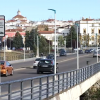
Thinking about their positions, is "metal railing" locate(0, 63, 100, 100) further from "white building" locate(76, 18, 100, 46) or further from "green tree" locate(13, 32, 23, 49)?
"white building" locate(76, 18, 100, 46)

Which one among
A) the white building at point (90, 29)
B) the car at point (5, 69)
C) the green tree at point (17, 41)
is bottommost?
the car at point (5, 69)

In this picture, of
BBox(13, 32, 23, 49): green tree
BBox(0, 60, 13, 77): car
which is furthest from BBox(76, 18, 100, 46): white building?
BBox(0, 60, 13, 77): car

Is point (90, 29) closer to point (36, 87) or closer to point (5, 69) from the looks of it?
point (5, 69)

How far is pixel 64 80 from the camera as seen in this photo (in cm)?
2061

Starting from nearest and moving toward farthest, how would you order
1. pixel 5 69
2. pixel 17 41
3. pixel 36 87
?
pixel 36 87 → pixel 5 69 → pixel 17 41

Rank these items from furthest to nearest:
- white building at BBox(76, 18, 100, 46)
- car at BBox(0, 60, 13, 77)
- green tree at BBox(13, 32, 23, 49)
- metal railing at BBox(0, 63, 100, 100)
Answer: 1. white building at BBox(76, 18, 100, 46)
2. green tree at BBox(13, 32, 23, 49)
3. car at BBox(0, 60, 13, 77)
4. metal railing at BBox(0, 63, 100, 100)

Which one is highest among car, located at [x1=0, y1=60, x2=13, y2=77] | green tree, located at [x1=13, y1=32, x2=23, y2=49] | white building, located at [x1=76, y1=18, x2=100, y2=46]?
white building, located at [x1=76, y1=18, x2=100, y2=46]

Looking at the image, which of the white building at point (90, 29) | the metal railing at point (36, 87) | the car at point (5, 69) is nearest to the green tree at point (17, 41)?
the white building at point (90, 29)

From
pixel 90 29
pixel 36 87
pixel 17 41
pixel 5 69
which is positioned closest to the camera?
pixel 36 87

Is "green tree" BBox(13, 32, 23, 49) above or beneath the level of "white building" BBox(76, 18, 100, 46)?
beneath

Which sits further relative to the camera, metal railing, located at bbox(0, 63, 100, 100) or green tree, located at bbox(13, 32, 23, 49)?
green tree, located at bbox(13, 32, 23, 49)

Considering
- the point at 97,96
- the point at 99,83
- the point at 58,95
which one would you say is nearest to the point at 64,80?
the point at 58,95

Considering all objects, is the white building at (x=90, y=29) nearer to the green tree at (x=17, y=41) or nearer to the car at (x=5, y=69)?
the green tree at (x=17, y=41)

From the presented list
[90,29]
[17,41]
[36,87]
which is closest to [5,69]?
[36,87]
